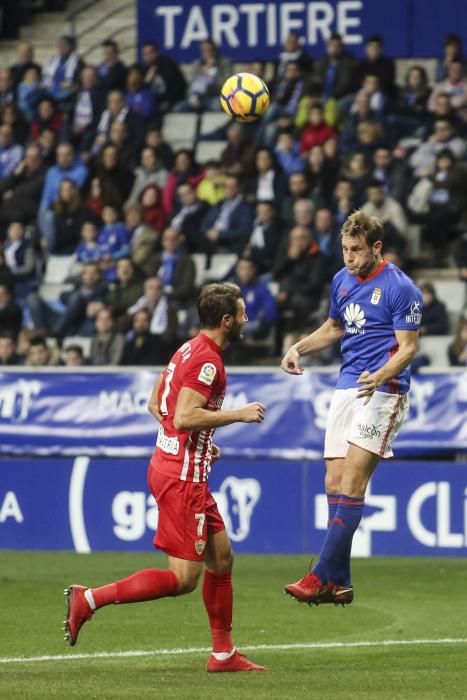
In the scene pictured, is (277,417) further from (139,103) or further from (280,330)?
(139,103)

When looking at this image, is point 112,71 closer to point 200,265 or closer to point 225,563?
point 200,265

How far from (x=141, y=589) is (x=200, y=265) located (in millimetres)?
11422

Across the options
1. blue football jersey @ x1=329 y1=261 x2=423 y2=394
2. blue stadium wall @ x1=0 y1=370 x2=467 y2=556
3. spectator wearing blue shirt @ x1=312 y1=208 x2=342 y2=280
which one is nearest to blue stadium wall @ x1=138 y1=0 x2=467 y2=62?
spectator wearing blue shirt @ x1=312 y1=208 x2=342 y2=280

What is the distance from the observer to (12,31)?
24.3m

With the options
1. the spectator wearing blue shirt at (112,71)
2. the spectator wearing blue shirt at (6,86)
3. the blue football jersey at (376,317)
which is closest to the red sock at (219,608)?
the blue football jersey at (376,317)

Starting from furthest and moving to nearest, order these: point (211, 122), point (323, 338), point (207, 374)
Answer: point (211, 122) → point (323, 338) → point (207, 374)

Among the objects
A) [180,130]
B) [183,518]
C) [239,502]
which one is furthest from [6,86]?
[183,518]

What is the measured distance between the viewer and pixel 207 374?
315 inches

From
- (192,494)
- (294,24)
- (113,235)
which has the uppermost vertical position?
(294,24)

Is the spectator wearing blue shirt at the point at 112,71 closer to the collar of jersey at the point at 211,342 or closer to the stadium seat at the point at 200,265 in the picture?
the stadium seat at the point at 200,265

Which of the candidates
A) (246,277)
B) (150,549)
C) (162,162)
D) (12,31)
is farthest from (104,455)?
(12,31)

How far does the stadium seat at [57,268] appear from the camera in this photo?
2015 centimetres

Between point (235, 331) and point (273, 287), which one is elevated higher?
point (273, 287)

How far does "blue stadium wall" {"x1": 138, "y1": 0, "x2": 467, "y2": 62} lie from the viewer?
20.6m
